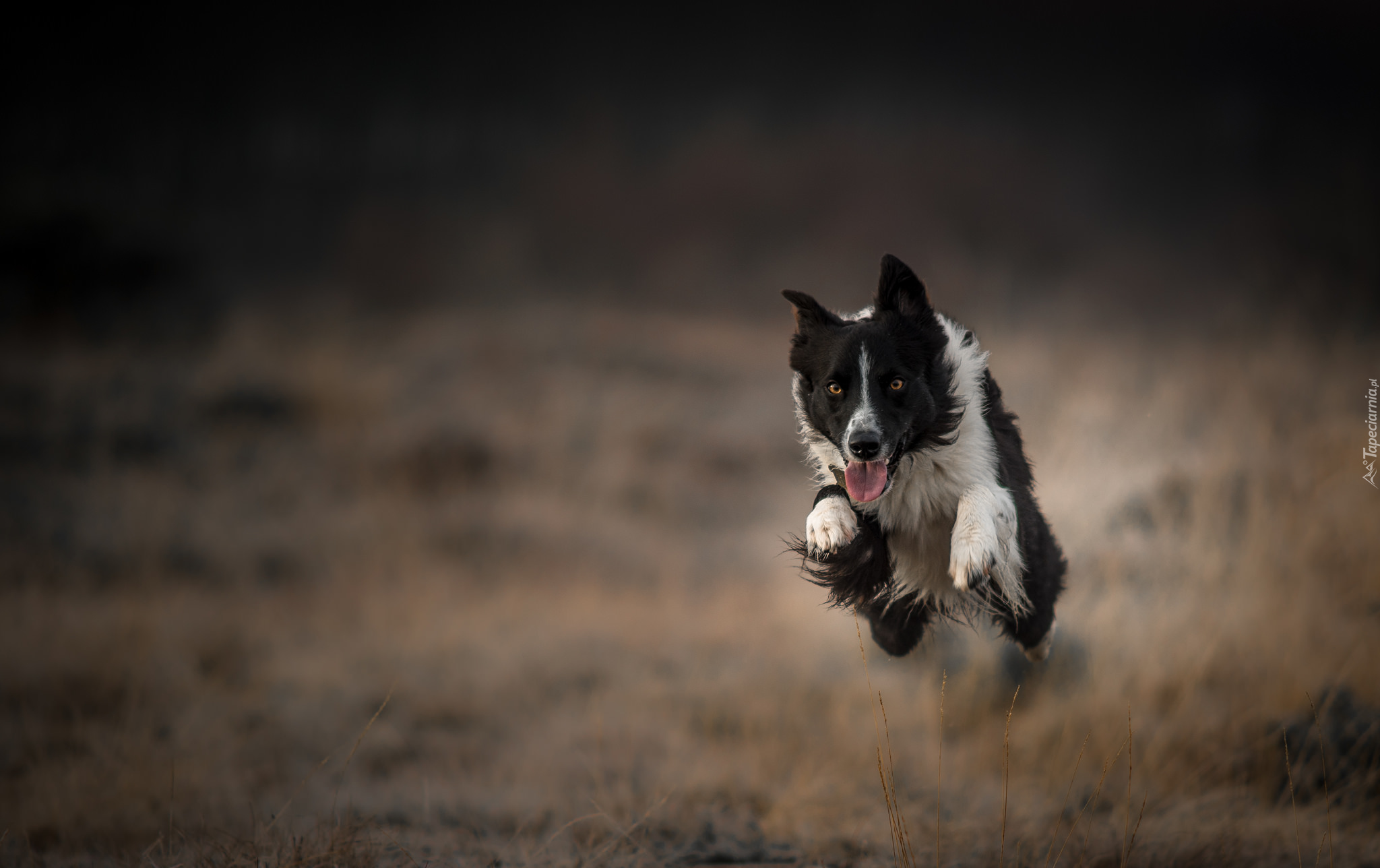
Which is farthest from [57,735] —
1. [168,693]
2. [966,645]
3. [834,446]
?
[834,446]

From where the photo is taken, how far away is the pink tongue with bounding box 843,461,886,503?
5.32ft

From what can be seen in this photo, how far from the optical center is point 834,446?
196cm

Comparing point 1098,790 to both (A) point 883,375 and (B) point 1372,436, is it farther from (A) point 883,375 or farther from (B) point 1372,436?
(A) point 883,375

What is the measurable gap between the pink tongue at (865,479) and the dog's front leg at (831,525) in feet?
0.30

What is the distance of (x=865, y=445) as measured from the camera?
64.7 inches

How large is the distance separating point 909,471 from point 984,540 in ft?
1.27

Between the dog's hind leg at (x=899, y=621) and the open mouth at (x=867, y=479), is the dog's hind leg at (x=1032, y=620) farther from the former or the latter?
the open mouth at (x=867, y=479)

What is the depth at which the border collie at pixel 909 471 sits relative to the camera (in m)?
1.71

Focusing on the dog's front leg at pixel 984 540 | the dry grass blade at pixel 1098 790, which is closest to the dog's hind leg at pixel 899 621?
the dog's front leg at pixel 984 540

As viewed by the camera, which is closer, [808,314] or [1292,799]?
[808,314]

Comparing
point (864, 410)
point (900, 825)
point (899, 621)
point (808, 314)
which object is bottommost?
point (900, 825)

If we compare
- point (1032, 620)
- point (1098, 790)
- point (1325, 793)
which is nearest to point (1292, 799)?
point (1098, 790)

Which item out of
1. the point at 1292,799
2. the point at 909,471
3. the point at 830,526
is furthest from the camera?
the point at 1292,799

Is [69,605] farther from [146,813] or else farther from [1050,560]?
[1050,560]
